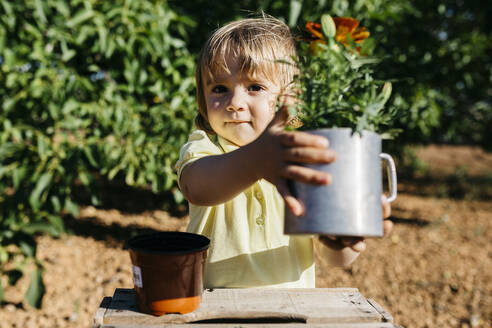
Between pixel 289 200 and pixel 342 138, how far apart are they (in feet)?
0.49

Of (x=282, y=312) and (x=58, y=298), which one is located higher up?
(x=282, y=312)

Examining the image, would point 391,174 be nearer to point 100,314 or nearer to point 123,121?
point 100,314

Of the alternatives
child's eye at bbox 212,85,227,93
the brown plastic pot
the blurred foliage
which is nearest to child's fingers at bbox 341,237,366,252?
the brown plastic pot

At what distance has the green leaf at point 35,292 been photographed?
2.81 m

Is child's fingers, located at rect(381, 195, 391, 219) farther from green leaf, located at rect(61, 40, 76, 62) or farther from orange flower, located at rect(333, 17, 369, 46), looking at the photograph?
green leaf, located at rect(61, 40, 76, 62)

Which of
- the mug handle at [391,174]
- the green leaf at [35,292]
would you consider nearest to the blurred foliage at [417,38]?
the green leaf at [35,292]

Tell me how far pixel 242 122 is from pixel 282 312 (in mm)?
567

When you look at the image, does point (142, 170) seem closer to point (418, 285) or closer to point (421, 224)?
point (418, 285)

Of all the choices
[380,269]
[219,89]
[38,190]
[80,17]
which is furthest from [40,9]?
[380,269]

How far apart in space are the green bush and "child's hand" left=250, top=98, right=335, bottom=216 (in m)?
2.36

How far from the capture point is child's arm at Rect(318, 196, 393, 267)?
3.30 ft

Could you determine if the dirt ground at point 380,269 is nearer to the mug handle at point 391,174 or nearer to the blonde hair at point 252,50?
the blonde hair at point 252,50

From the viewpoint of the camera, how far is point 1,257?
9.33 feet

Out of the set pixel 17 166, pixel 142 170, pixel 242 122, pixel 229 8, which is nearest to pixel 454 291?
pixel 142 170
